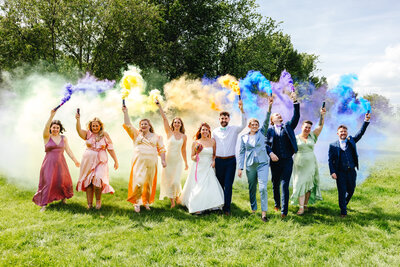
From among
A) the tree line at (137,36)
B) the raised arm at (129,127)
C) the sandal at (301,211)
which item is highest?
the tree line at (137,36)

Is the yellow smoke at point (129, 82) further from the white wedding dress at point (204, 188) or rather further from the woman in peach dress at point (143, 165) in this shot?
the white wedding dress at point (204, 188)

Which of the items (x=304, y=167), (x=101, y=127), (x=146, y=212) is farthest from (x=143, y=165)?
(x=304, y=167)

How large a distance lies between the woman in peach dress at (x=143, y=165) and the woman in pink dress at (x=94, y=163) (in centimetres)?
52

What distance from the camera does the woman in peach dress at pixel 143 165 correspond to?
675cm

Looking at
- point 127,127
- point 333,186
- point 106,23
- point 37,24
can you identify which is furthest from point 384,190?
point 37,24

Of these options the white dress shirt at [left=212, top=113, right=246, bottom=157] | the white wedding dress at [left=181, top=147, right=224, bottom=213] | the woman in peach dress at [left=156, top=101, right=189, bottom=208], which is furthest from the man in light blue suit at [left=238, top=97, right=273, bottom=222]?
the woman in peach dress at [left=156, top=101, right=189, bottom=208]

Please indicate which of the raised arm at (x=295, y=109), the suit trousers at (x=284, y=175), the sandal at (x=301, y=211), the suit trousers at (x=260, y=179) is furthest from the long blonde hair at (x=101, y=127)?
the sandal at (x=301, y=211)

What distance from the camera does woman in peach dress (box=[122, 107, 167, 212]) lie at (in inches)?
266

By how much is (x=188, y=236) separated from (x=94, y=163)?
2877 mm

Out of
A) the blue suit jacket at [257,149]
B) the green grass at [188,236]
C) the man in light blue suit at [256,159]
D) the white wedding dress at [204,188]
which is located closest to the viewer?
the green grass at [188,236]

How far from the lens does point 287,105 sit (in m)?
17.4

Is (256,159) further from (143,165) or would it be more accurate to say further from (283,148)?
(143,165)

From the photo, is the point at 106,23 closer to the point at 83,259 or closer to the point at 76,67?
the point at 76,67

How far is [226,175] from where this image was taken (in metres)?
6.68
